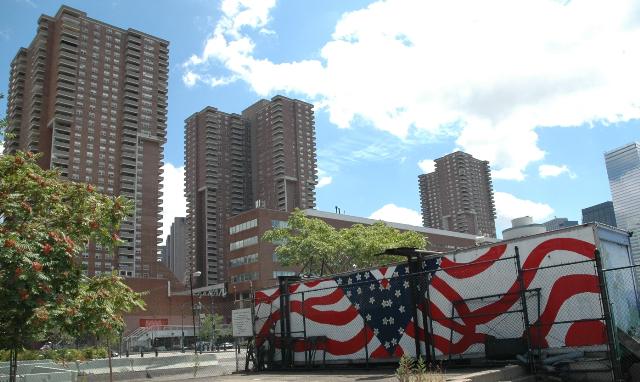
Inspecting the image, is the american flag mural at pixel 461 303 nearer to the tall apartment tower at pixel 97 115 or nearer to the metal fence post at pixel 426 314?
the metal fence post at pixel 426 314

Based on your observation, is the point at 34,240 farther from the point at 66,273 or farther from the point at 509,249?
the point at 509,249

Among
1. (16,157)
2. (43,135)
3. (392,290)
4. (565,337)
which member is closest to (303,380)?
(392,290)

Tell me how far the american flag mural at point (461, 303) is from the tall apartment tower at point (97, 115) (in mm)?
118309

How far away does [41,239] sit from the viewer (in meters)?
10.2

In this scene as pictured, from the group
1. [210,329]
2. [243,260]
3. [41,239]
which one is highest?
[243,260]

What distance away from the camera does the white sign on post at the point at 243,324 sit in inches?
815

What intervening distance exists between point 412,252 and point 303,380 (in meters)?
4.73

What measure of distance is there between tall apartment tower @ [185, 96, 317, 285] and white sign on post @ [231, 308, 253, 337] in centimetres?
13967

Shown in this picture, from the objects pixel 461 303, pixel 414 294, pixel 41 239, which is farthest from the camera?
pixel 414 294

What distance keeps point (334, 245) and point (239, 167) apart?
139 m

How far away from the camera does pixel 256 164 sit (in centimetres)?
17450

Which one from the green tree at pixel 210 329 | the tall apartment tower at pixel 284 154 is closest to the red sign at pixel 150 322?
the green tree at pixel 210 329

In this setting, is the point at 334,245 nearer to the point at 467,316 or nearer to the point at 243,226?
the point at 467,316

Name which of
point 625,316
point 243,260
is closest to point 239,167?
point 243,260
